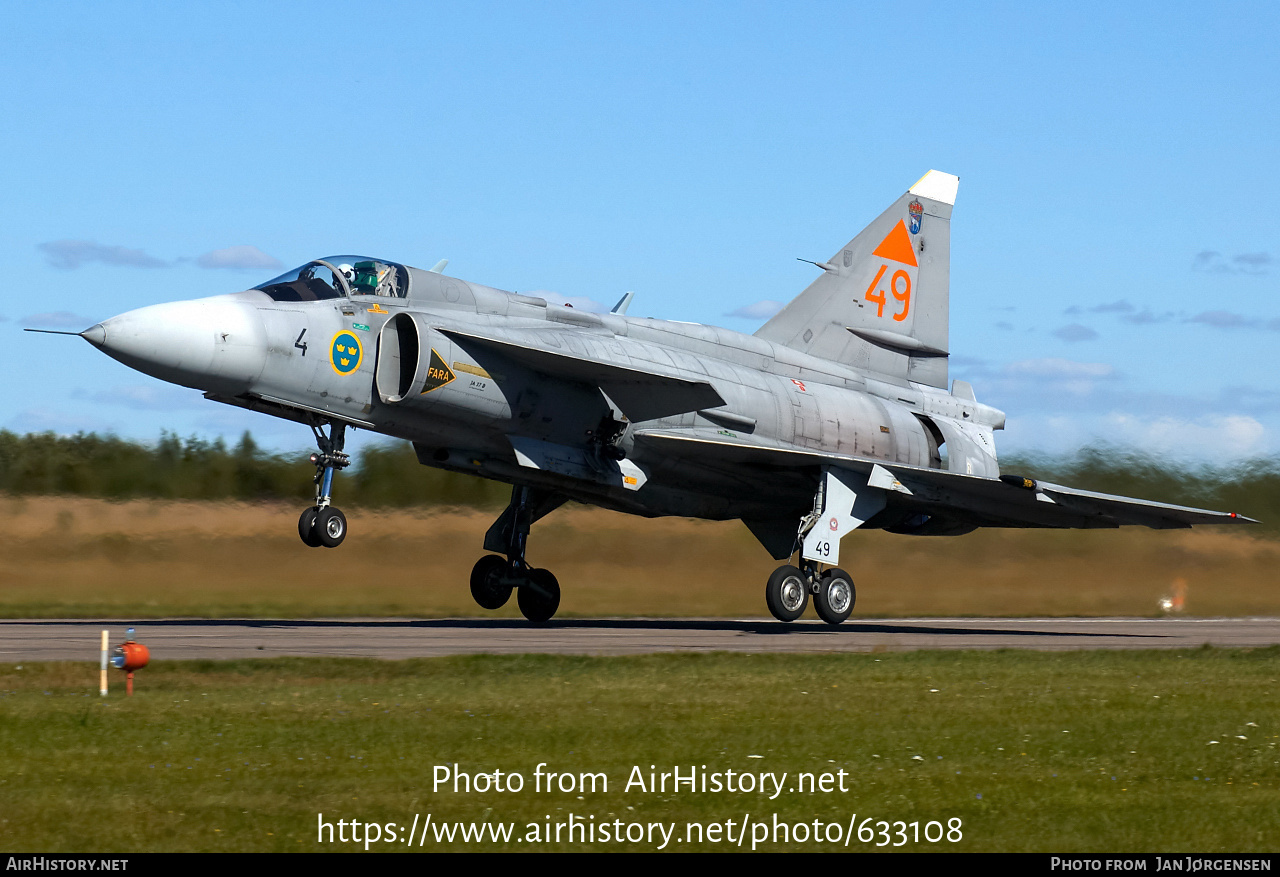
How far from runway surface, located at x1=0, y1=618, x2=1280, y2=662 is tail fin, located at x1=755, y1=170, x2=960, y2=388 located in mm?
4275

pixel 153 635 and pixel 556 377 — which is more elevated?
pixel 556 377

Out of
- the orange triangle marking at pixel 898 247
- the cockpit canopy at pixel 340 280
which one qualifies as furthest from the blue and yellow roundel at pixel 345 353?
the orange triangle marking at pixel 898 247

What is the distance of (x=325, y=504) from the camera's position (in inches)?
624

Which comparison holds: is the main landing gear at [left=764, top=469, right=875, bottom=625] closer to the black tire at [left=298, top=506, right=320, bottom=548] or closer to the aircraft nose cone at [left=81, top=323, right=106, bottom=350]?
the black tire at [left=298, top=506, right=320, bottom=548]

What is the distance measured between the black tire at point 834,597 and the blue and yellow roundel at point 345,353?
23.0 feet

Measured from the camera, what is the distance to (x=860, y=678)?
12227 mm

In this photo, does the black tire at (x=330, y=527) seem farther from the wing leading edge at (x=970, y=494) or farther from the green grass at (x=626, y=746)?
the wing leading edge at (x=970, y=494)

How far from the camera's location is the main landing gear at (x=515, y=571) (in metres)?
20.0

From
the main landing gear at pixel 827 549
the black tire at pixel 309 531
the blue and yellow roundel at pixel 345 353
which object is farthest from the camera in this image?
the main landing gear at pixel 827 549

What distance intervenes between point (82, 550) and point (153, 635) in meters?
4.62

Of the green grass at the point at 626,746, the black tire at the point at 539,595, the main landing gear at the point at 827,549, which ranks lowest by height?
the green grass at the point at 626,746

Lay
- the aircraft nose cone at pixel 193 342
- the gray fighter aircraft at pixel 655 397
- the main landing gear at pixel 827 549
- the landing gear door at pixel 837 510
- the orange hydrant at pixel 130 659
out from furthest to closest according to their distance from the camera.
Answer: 1. the landing gear door at pixel 837 510
2. the main landing gear at pixel 827 549
3. the gray fighter aircraft at pixel 655 397
4. the aircraft nose cone at pixel 193 342
5. the orange hydrant at pixel 130 659
